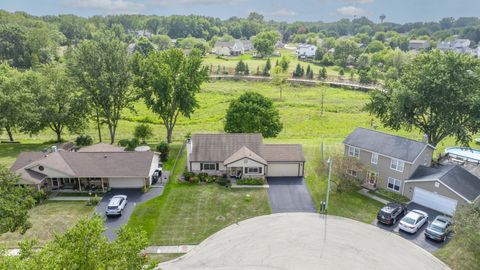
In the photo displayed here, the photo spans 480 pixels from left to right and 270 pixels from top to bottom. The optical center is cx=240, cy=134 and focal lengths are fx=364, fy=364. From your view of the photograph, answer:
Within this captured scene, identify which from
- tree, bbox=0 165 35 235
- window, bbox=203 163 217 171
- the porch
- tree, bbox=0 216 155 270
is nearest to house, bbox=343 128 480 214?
window, bbox=203 163 217 171

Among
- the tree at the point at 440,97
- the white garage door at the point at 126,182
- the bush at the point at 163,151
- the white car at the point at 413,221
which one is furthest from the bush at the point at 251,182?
the tree at the point at 440,97

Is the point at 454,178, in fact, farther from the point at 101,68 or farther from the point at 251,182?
the point at 101,68

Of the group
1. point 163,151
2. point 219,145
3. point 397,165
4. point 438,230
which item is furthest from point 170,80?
point 438,230

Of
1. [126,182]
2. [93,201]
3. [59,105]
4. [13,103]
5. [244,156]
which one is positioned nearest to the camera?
[93,201]

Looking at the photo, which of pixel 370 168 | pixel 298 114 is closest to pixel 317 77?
pixel 298 114

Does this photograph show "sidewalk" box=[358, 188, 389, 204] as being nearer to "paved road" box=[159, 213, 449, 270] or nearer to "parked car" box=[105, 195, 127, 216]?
"paved road" box=[159, 213, 449, 270]

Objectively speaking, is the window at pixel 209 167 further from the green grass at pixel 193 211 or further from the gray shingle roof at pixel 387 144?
the gray shingle roof at pixel 387 144
